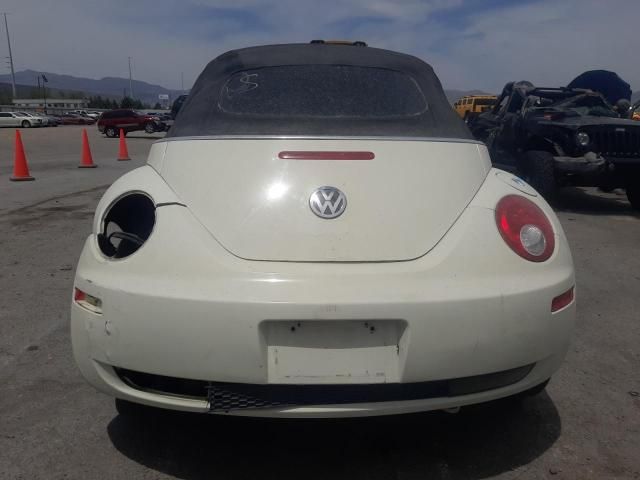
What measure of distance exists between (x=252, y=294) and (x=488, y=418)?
4.30 feet

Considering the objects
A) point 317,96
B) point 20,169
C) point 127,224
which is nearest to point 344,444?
point 127,224

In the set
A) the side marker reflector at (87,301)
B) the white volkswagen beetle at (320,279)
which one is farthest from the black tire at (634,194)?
the side marker reflector at (87,301)

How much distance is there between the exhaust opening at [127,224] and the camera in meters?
2.14

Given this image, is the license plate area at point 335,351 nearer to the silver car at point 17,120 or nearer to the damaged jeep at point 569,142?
the damaged jeep at point 569,142

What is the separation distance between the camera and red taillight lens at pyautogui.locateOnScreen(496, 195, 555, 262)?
207 cm

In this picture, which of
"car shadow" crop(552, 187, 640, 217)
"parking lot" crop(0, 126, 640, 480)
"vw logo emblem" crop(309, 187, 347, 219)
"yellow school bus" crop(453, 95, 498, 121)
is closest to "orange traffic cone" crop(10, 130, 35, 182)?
"parking lot" crop(0, 126, 640, 480)

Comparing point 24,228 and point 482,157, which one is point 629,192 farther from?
point 24,228

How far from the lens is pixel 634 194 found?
846 centimetres

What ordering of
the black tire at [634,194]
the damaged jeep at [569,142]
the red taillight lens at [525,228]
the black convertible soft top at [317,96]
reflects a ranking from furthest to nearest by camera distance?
the black tire at [634,194] < the damaged jeep at [569,142] < the black convertible soft top at [317,96] < the red taillight lens at [525,228]

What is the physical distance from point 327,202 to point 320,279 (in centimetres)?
31

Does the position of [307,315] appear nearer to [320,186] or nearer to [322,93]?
[320,186]

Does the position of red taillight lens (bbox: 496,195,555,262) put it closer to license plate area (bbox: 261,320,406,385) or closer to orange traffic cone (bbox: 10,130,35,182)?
license plate area (bbox: 261,320,406,385)

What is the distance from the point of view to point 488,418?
8.24 ft

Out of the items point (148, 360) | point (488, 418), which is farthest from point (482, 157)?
point (148, 360)
